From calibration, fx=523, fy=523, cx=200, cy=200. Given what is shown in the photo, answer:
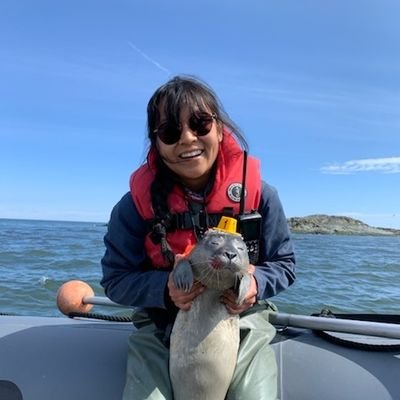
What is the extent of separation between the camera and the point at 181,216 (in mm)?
2242

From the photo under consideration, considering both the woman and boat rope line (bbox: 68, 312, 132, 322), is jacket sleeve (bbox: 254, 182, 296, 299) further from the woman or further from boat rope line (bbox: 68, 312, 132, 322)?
boat rope line (bbox: 68, 312, 132, 322)

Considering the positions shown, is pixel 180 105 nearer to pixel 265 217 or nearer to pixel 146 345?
pixel 265 217

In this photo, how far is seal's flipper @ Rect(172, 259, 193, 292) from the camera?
5.71 feet

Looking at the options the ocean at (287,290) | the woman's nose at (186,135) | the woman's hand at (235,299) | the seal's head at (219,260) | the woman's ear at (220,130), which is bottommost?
the ocean at (287,290)

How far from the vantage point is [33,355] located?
2.38m

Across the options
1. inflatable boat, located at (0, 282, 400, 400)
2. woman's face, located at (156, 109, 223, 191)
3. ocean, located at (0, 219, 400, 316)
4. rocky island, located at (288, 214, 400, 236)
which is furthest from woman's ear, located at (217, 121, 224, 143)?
rocky island, located at (288, 214, 400, 236)

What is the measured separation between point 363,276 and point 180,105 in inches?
390

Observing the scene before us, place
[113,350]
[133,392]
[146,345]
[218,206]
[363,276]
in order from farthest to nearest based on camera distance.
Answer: [363,276]
[113,350]
[218,206]
[146,345]
[133,392]

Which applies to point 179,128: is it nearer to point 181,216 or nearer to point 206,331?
point 181,216

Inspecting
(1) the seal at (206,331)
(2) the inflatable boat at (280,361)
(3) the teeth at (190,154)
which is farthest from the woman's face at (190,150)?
(2) the inflatable boat at (280,361)

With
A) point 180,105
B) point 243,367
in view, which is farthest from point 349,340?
point 180,105

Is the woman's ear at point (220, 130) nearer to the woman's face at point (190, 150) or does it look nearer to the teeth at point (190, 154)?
the woman's face at point (190, 150)

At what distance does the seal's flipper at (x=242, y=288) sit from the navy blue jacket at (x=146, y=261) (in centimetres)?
27

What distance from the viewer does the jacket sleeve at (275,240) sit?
228cm
